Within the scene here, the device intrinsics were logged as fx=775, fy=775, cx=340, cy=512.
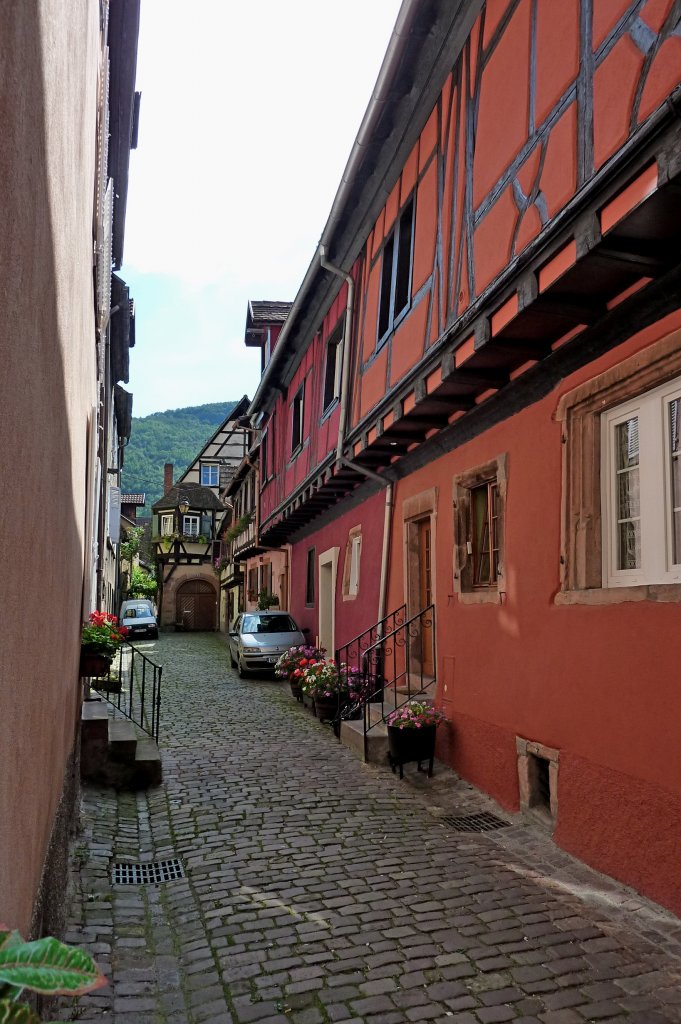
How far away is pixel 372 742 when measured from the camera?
25.7 feet

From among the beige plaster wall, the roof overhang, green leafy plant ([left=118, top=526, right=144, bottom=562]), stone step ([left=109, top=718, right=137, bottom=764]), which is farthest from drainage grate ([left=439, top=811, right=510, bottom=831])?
green leafy plant ([left=118, top=526, right=144, bottom=562])

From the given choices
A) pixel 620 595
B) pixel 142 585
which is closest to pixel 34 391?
pixel 620 595

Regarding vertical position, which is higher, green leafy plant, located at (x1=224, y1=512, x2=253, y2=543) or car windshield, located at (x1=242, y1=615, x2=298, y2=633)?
green leafy plant, located at (x1=224, y1=512, x2=253, y2=543)

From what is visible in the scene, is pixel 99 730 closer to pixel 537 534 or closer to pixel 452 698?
pixel 452 698

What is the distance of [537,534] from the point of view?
18.8 ft

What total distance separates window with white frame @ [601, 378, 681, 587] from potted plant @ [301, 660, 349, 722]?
216 inches

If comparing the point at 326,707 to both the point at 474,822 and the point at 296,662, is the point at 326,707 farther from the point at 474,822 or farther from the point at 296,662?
the point at 474,822

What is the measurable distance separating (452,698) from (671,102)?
5.39m

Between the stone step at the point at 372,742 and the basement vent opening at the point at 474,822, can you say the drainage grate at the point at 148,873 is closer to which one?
the basement vent opening at the point at 474,822

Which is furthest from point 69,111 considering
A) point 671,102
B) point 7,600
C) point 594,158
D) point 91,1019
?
point 91,1019

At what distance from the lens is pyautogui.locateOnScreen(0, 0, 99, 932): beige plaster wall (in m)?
1.85

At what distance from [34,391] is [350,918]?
332 centimetres

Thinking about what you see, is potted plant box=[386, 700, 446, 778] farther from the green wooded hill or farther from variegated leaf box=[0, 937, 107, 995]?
the green wooded hill

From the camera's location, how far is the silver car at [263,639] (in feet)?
51.0
